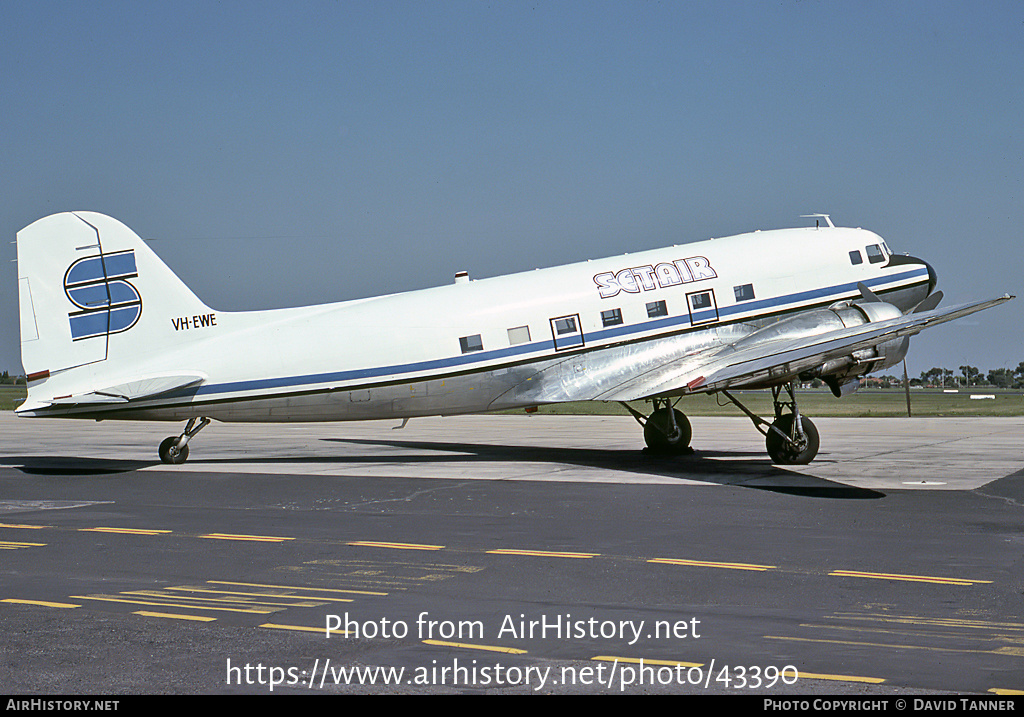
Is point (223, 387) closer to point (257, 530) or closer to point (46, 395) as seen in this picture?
point (46, 395)

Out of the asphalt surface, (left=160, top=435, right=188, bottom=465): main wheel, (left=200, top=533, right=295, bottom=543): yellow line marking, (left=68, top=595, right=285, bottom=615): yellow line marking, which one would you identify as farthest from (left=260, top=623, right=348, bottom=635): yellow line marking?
(left=160, top=435, right=188, bottom=465): main wheel

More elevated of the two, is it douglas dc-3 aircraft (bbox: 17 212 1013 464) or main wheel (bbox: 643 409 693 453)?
douglas dc-3 aircraft (bbox: 17 212 1013 464)

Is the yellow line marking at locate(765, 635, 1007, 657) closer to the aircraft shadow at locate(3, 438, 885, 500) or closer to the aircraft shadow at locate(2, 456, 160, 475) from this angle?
the aircraft shadow at locate(3, 438, 885, 500)

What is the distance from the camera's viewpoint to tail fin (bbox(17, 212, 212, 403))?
23.0 metres

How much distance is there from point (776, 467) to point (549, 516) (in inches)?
371

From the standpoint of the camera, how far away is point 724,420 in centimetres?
5275

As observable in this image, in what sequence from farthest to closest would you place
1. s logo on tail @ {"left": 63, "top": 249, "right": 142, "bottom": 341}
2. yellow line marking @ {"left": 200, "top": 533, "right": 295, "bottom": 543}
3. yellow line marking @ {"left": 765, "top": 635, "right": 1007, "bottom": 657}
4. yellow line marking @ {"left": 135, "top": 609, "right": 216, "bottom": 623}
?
s logo on tail @ {"left": 63, "top": 249, "right": 142, "bottom": 341}, yellow line marking @ {"left": 200, "top": 533, "right": 295, "bottom": 543}, yellow line marking @ {"left": 135, "top": 609, "right": 216, "bottom": 623}, yellow line marking @ {"left": 765, "top": 635, "right": 1007, "bottom": 657}

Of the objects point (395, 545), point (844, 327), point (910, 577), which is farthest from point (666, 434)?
point (910, 577)

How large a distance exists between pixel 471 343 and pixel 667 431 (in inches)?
251

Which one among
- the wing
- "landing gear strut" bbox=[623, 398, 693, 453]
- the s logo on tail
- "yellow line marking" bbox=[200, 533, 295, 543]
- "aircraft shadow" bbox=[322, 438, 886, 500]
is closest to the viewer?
"yellow line marking" bbox=[200, 533, 295, 543]

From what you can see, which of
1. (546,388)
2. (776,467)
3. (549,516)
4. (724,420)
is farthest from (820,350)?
(724,420)

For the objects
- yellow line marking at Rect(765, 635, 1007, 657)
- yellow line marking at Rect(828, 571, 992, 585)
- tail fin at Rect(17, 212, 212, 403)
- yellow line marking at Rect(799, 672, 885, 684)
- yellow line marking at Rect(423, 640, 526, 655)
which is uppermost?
tail fin at Rect(17, 212, 212, 403)

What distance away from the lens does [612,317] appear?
25.2 metres

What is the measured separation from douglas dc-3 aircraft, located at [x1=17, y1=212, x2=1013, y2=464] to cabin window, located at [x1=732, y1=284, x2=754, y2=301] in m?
0.05
